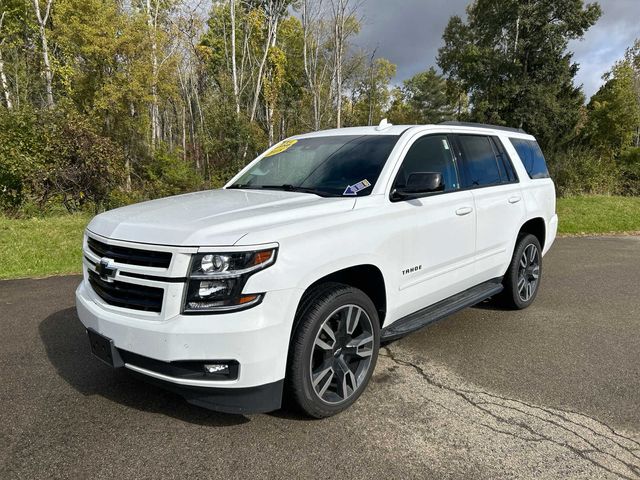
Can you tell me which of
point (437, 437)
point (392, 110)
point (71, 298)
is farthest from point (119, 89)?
point (392, 110)

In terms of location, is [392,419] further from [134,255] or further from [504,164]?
[504,164]

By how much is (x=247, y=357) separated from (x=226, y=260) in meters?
0.53

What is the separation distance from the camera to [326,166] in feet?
12.2

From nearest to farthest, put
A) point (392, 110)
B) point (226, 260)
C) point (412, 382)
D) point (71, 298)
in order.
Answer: point (226, 260)
point (412, 382)
point (71, 298)
point (392, 110)

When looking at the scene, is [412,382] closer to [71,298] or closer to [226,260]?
[226,260]

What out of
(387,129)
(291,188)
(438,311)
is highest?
(387,129)

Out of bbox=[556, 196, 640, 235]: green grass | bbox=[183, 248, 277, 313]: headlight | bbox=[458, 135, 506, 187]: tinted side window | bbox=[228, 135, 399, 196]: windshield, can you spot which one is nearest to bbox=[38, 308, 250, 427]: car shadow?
bbox=[183, 248, 277, 313]: headlight

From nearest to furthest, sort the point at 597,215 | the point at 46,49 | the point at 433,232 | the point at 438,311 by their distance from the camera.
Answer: the point at 433,232 → the point at 438,311 → the point at 597,215 → the point at 46,49

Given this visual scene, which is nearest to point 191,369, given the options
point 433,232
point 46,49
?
point 433,232

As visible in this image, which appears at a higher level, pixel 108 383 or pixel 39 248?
pixel 39 248

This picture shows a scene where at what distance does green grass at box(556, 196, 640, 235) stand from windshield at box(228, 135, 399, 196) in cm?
923

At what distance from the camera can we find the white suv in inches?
94.5

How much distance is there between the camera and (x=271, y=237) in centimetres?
247

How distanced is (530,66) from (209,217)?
106 feet
